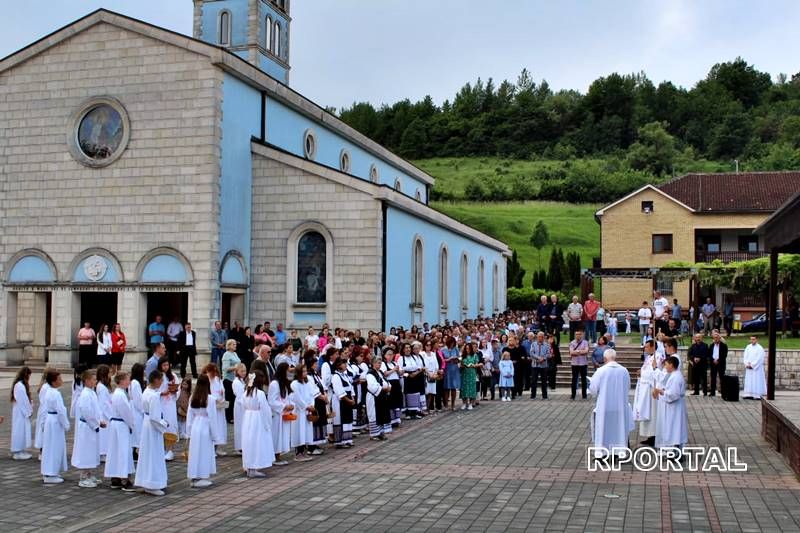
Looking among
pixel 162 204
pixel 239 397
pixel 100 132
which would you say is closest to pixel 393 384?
pixel 239 397

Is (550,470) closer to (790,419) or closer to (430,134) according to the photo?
(790,419)

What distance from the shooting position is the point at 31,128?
1198 inches

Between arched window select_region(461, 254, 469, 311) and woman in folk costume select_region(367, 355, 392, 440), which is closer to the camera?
woman in folk costume select_region(367, 355, 392, 440)

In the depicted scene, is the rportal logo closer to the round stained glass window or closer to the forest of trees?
the round stained glass window

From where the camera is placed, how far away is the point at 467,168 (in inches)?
4759

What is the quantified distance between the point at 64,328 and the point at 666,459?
21016mm

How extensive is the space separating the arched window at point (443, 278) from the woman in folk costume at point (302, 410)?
22.9m

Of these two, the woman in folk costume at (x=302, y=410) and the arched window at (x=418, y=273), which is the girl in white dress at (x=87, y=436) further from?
the arched window at (x=418, y=273)

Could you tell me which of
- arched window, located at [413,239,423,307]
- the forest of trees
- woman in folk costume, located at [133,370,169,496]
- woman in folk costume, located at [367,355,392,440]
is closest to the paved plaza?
woman in folk costume, located at [133,370,169,496]

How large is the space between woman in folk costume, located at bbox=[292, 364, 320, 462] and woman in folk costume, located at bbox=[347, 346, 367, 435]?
1.81 meters

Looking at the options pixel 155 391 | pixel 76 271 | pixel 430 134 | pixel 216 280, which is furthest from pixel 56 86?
pixel 430 134

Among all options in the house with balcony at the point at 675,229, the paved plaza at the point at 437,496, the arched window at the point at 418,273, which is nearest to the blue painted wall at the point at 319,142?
the arched window at the point at 418,273

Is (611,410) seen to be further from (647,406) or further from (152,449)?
(152,449)

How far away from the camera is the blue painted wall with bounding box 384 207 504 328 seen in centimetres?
3052
